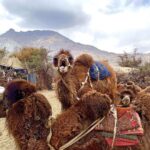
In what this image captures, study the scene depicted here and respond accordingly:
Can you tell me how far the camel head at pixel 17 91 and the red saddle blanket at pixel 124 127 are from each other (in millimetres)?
765

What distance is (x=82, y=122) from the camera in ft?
11.8

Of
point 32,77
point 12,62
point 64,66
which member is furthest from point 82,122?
point 12,62

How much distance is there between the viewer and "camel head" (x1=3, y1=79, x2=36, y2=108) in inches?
134

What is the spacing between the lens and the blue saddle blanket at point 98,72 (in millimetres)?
5820

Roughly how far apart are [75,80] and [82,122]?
82.8 inches

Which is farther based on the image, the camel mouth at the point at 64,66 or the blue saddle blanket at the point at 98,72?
the blue saddle blanket at the point at 98,72

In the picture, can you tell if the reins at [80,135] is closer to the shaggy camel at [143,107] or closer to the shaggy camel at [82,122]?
the shaggy camel at [82,122]

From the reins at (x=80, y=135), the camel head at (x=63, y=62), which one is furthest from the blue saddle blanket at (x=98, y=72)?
the reins at (x=80, y=135)

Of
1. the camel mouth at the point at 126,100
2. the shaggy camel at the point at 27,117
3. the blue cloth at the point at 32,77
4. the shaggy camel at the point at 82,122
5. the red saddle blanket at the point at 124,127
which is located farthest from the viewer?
the blue cloth at the point at 32,77

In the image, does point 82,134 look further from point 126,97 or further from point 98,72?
point 98,72

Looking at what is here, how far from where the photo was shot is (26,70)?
38.6 m

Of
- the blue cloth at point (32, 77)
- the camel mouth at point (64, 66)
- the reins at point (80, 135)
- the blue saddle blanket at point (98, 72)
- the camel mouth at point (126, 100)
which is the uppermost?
the camel mouth at point (64, 66)

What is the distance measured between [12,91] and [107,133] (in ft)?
3.40

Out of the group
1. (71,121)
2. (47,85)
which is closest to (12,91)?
(71,121)
